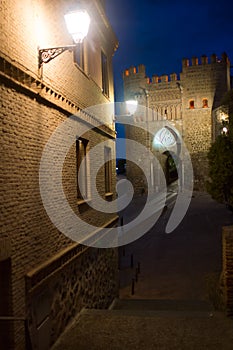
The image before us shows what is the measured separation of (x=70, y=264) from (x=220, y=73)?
35046mm

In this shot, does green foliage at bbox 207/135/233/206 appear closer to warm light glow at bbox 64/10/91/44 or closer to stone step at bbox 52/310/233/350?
stone step at bbox 52/310/233/350

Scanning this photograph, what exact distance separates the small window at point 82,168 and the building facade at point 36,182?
0.03m

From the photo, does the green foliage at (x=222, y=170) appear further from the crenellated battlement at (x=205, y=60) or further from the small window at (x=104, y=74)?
the crenellated battlement at (x=205, y=60)

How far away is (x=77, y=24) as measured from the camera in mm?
6465

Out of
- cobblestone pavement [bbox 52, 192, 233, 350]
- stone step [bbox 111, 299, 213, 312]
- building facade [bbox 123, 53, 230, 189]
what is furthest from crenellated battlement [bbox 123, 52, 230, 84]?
stone step [bbox 111, 299, 213, 312]

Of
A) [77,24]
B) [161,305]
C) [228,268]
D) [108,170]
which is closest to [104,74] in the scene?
[108,170]

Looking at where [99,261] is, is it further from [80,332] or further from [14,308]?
[14,308]

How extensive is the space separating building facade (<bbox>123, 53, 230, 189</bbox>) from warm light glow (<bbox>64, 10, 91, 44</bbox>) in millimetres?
33902

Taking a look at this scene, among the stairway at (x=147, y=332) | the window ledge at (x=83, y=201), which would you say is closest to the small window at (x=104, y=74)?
the window ledge at (x=83, y=201)

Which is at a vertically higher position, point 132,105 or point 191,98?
point 191,98

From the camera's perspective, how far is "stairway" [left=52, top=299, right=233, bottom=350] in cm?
657

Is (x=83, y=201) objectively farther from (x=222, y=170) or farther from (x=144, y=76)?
(x=144, y=76)

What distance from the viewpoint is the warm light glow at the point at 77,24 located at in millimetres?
6453

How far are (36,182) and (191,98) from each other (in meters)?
35.6
